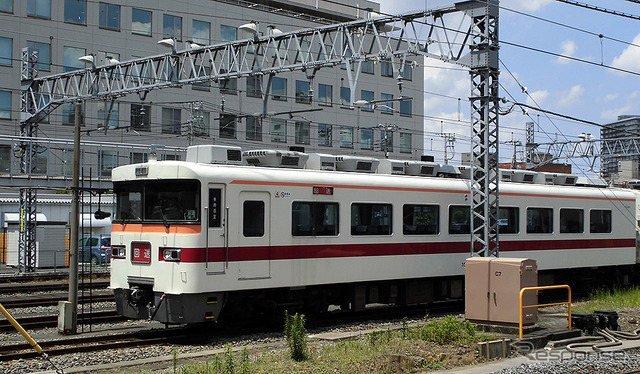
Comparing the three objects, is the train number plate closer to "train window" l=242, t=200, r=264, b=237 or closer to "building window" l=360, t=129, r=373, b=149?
"train window" l=242, t=200, r=264, b=237

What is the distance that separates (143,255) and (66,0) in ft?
108

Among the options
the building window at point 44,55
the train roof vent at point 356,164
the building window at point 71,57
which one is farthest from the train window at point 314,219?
the building window at point 44,55

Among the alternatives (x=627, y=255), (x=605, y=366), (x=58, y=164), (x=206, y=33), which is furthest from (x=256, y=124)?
(x=605, y=366)

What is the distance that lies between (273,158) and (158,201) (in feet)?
8.28

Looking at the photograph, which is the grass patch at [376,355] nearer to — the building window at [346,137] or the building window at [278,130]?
the building window at [278,130]

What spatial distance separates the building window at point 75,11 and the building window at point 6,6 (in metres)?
2.91

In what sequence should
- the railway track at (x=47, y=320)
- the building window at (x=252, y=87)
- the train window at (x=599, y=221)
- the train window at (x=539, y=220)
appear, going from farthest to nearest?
the building window at (x=252, y=87) < the train window at (x=599, y=221) < the train window at (x=539, y=220) < the railway track at (x=47, y=320)

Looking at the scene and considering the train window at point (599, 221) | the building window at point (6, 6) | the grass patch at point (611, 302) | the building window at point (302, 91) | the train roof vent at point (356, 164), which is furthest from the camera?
the building window at point (302, 91)

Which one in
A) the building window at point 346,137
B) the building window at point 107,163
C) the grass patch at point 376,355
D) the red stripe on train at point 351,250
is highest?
the building window at point 346,137

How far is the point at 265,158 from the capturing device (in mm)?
15594

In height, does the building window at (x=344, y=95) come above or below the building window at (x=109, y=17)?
below

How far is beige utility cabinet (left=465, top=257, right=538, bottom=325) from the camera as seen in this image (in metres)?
13.6

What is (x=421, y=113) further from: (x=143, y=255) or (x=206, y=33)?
(x=143, y=255)

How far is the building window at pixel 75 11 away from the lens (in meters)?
Result: 43.2
